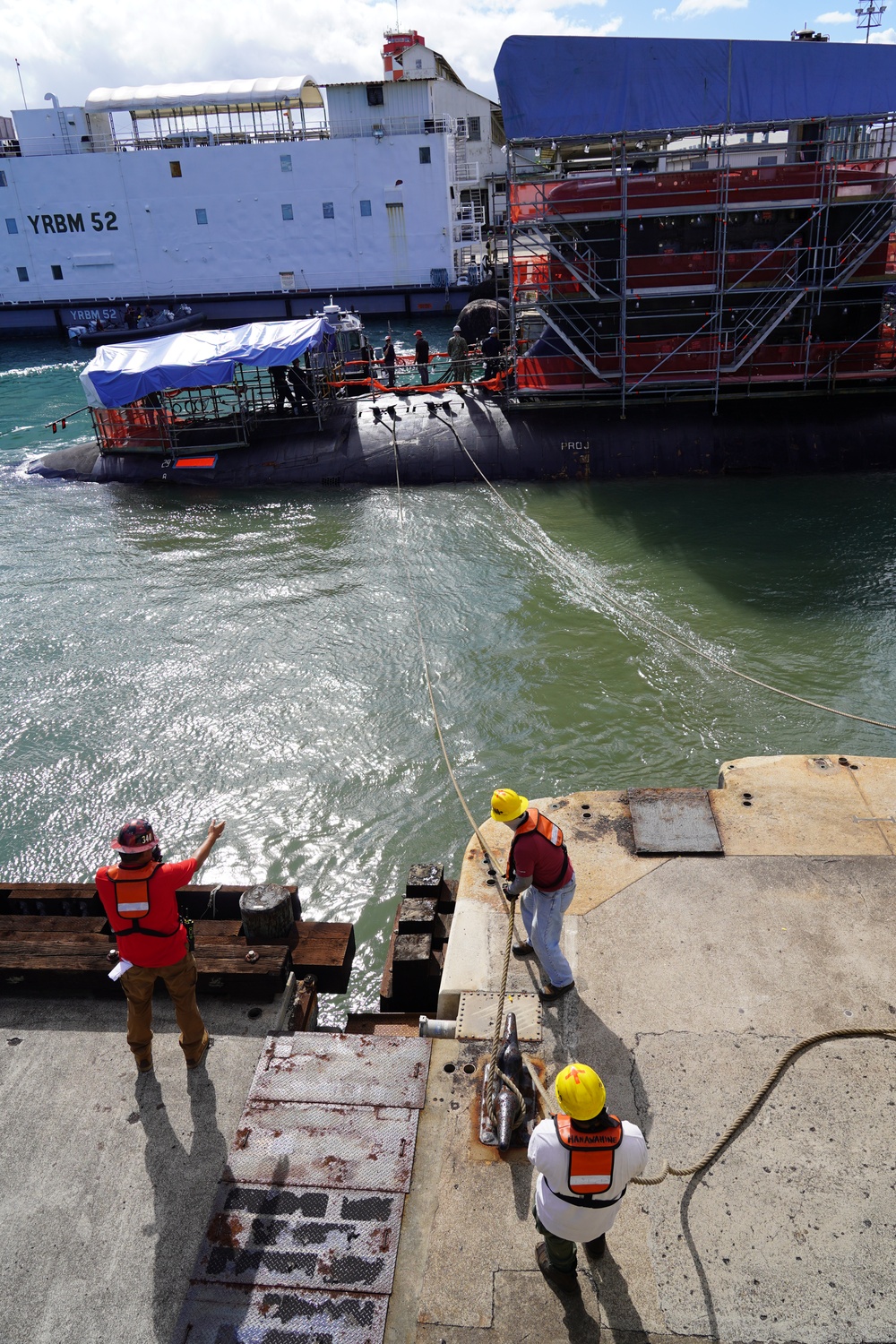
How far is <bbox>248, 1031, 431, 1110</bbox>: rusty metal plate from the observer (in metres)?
5.22

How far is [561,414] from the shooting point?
20.9 metres

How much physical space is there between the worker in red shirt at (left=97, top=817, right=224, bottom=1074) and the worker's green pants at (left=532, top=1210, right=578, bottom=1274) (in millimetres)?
2393

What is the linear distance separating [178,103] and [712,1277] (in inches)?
2180

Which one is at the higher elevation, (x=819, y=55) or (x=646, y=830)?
(x=819, y=55)

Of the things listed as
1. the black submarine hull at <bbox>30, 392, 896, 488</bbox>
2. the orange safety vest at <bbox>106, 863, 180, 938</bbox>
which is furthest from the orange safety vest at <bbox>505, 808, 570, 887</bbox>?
the black submarine hull at <bbox>30, 392, 896, 488</bbox>

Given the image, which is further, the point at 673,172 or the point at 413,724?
the point at 673,172

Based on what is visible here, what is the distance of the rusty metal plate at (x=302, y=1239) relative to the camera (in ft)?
14.2

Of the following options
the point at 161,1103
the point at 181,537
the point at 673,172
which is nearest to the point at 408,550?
the point at 181,537

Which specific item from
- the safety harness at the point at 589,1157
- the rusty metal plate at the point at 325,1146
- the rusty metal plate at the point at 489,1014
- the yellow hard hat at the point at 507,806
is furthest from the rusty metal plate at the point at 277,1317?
the yellow hard hat at the point at 507,806

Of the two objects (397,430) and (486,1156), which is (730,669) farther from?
(397,430)

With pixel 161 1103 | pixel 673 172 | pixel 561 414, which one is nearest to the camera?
pixel 161 1103

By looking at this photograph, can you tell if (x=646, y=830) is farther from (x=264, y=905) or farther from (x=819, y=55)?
(x=819, y=55)

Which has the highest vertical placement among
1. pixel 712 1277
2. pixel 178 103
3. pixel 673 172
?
pixel 178 103

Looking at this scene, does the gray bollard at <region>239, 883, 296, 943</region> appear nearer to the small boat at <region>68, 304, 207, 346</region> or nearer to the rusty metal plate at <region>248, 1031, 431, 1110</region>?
the rusty metal plate at <region>248, 1031, 431, 1110</region>
